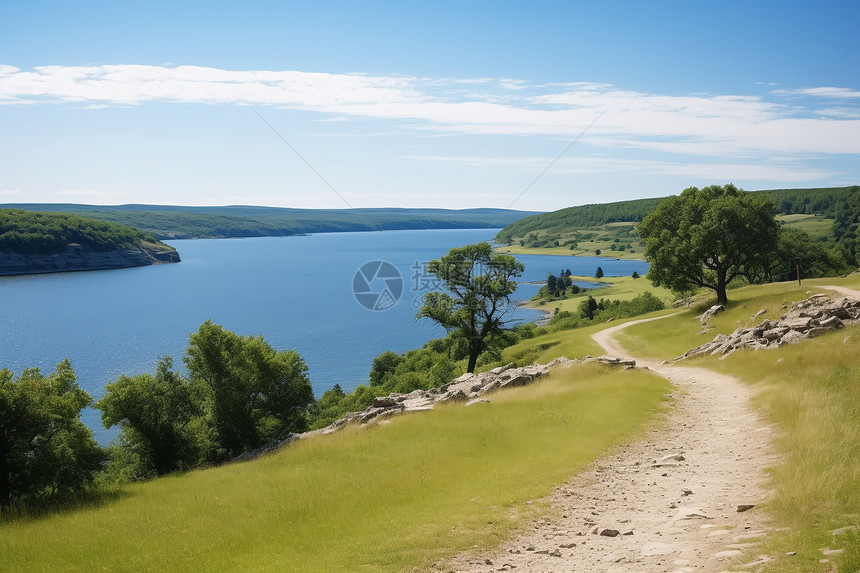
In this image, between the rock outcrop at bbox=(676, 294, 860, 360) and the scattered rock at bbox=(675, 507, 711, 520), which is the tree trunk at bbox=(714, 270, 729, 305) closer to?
the rock outcrop at bbox=(676, 294, 860, 360)

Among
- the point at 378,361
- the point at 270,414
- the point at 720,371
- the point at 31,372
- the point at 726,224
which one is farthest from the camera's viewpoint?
the point at 378,361

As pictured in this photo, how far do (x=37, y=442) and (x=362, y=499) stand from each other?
15735 mm

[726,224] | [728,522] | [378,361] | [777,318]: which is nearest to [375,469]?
[728,522]

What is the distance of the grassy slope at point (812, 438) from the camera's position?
871 cm

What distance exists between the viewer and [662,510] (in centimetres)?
1209

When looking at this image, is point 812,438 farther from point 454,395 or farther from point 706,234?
point 706,234

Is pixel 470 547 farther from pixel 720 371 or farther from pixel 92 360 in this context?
pixel 92 360

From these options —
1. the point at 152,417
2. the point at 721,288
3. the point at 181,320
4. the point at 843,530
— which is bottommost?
the point at 181,320

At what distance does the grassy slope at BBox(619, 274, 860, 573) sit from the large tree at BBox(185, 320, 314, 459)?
25540 millimetres

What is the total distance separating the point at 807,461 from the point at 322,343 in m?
93.6

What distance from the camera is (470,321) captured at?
167 ft

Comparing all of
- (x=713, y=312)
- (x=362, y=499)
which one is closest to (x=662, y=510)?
(x=362, y=499)

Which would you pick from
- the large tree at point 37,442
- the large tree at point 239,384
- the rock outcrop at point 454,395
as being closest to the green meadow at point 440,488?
the rock outcrop at point 454,395

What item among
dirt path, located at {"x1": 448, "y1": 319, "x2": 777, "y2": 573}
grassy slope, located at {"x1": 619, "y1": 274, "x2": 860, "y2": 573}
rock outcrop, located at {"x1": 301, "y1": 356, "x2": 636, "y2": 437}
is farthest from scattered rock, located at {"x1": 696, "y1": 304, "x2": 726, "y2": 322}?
dirt path, located at {"x1": 448, "y1": 319, "x2": 777, "y2": 573}
